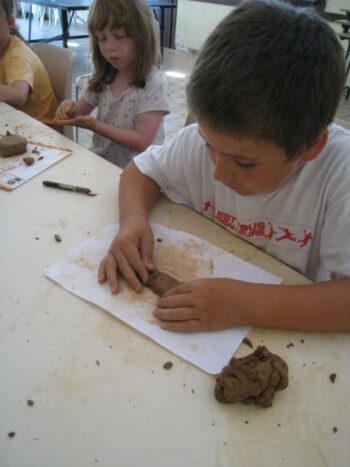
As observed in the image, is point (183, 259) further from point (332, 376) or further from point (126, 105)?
point (126, 105)

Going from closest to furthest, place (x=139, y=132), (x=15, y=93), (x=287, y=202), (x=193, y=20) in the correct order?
(x=287, y=202)
(x=139, y=132)
(x=15, y=93)
(x=193, y=20)

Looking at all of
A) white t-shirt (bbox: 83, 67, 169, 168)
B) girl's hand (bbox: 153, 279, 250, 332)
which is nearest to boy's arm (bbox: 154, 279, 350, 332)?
girl's hand (bbox: 153, 279, 250, 332)

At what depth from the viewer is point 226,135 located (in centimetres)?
58

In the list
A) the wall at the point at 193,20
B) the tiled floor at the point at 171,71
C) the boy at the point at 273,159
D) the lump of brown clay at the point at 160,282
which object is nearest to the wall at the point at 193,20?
the wall at the point at 193,20

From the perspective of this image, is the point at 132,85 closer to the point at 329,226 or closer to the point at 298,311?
the point at 329,226

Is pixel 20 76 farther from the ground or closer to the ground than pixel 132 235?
farther from the ground

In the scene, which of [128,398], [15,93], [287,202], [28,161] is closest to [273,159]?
[287,202]

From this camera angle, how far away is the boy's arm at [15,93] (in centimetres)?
152

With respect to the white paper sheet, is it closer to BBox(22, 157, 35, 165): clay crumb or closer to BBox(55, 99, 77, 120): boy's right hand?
BBox(22, 157, 35, 165): clay crumb

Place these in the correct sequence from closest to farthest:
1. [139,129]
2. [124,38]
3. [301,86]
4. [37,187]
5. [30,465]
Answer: [30,465] → [301,86] → [37,187] → [124,38] → [139,129]

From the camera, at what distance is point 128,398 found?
19.6 inches

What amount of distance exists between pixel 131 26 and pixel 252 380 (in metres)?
1.28

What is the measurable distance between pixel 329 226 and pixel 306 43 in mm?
354

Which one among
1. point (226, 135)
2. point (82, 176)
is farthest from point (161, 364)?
point (82, 176)
